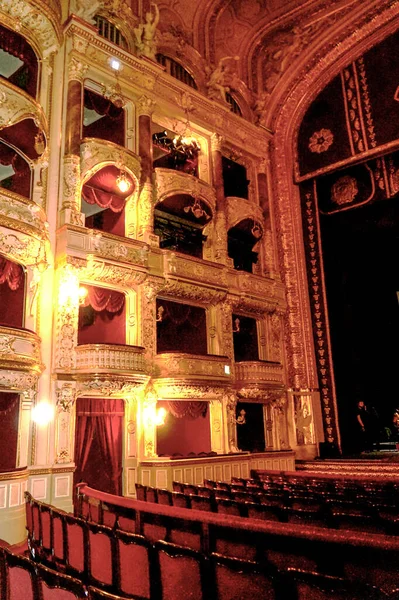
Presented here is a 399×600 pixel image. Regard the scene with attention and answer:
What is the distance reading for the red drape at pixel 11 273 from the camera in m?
10.3

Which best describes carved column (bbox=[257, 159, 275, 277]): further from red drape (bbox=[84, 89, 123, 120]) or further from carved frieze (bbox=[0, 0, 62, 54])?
carved frieze (bbox=[0, 0, 62, 54])

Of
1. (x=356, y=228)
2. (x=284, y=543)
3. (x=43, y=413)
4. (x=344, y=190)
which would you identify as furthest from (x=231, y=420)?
(x=284, y=543)

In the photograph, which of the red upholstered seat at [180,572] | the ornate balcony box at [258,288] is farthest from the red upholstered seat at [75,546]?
the ornate balcony box at [258,288]

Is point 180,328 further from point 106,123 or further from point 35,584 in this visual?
point 35,584

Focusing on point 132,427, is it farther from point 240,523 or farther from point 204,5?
point 204,5

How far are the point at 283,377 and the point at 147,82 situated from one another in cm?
1044

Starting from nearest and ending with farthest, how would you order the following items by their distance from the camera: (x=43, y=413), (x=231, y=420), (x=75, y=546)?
(x=75, y=546) < (x=43, y=413) < (x=231, y=420)

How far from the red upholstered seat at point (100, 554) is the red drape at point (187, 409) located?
924 centimetres

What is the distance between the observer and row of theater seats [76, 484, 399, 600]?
3.21 m

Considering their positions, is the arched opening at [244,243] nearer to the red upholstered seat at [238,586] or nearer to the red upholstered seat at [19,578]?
the red upholstered seat at [238,586]

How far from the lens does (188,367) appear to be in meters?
12.7

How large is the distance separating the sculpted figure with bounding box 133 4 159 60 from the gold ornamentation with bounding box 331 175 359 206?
24.9 ft

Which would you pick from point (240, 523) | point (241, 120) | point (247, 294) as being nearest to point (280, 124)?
point (241, 120)

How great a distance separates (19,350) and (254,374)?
751cm
